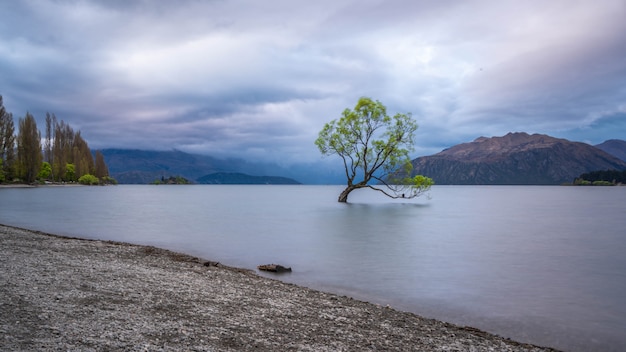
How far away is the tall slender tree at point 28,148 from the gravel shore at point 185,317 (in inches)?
5789

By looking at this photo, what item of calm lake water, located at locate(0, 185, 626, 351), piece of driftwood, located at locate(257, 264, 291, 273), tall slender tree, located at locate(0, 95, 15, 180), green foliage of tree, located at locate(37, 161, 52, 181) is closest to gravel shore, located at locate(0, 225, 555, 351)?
calm lake water, located at locate(0, 185, 626, 351)

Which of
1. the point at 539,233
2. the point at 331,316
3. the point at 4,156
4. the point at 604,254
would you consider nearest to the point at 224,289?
the point at 331,316

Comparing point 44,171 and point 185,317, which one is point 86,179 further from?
point 185,317

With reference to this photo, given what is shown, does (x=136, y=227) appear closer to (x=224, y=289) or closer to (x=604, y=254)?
(x=224, y=289)

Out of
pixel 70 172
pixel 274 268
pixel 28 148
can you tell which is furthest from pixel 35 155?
pixel 274 268

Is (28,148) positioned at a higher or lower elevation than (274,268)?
higher

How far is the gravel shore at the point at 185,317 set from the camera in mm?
7793

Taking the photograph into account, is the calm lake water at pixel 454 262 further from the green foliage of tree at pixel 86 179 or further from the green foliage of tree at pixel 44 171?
the green foliage of tree at pixel 86 179

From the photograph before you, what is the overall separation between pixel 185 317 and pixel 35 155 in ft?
526

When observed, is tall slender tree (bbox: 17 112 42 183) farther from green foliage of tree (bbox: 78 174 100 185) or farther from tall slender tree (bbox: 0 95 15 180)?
green foliage of tree (bbox: 78 174 100 185)

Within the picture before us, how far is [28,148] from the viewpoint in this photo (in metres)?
135

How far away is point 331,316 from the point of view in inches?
425

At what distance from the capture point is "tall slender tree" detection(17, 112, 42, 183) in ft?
441

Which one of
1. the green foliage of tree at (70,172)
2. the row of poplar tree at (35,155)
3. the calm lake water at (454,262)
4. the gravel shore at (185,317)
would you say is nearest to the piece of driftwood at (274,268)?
the calm lake water at (454,262)
